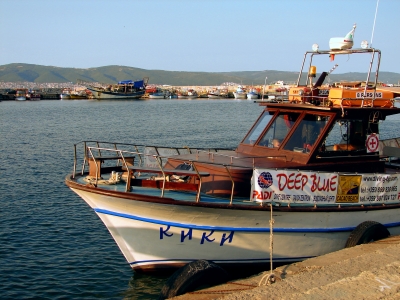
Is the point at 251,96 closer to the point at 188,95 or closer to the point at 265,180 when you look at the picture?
the point at 188,95

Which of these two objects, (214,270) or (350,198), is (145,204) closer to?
(214,270)

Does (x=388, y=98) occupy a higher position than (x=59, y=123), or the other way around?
(x=388, y=98)

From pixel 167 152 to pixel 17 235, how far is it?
5.24 metres

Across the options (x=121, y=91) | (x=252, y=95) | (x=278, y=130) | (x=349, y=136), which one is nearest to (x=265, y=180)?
(x=278, y=130)

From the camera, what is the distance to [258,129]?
12227 millimetres

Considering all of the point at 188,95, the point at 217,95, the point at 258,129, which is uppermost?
the point at 258,129

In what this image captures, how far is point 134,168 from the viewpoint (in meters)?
9.73

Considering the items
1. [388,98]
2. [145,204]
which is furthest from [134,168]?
[388,98]

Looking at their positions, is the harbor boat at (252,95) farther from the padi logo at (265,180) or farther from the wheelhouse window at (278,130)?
the padi logo at (265,180)

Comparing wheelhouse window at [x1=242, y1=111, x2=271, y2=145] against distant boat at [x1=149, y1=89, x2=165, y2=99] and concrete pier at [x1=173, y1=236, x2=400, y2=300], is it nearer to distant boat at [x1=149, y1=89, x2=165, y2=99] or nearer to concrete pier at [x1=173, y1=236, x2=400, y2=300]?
concrete pier at [x1=173, y1=236, x2=400, y2=300]

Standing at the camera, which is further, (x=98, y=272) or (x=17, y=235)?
(x=17, y=235)

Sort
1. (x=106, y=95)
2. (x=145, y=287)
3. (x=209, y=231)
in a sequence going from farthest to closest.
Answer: (x=106, y=95)
(x=145, y=287)
(x=209, y=231)

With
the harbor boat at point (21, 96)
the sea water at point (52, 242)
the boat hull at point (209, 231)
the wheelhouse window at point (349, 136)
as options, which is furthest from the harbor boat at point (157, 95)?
the boat hull at point (209, 231)

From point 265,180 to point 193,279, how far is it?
2.50 m
